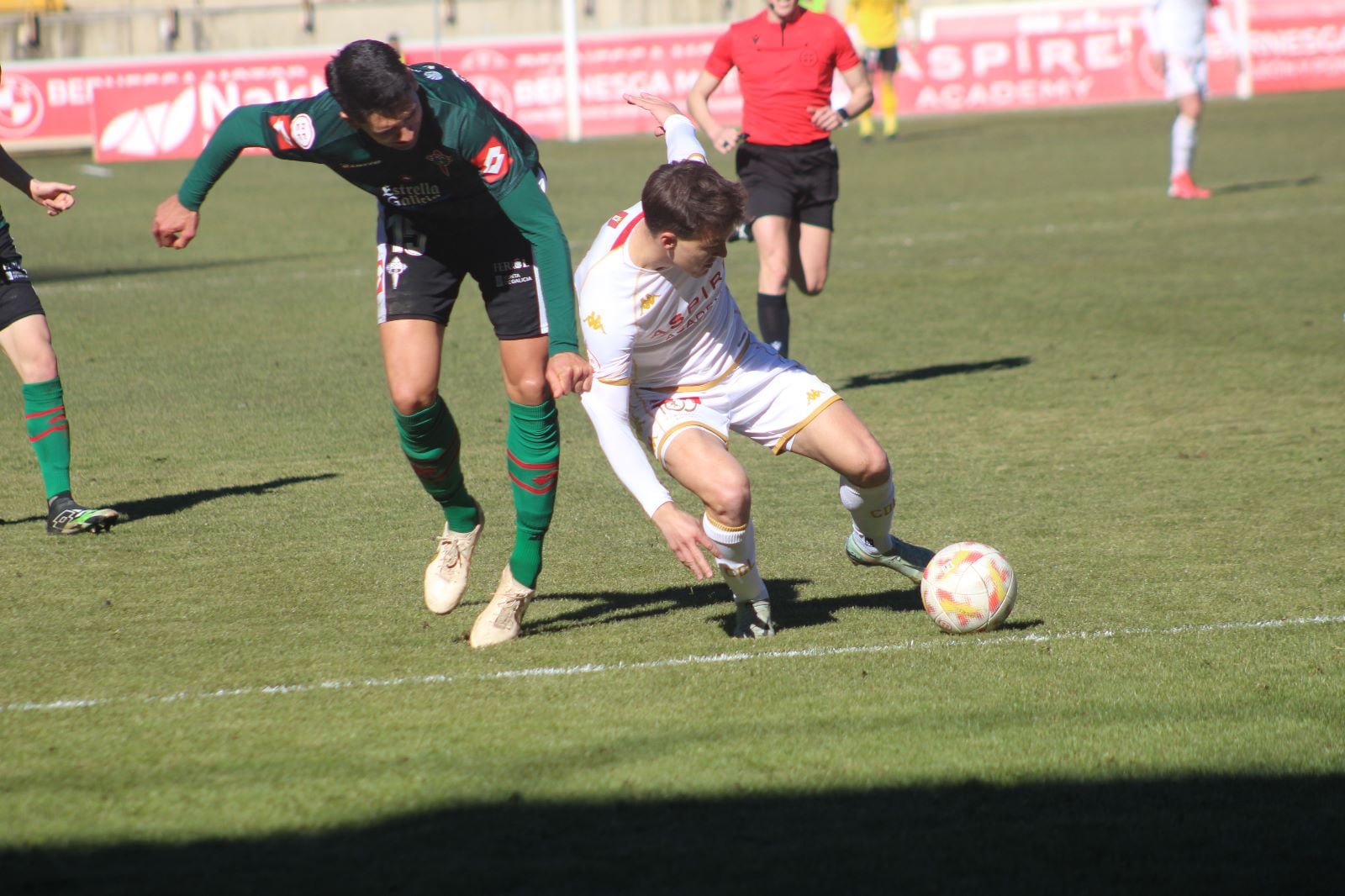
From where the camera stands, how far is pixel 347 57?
4777 mm

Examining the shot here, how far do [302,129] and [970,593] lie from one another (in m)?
2.53

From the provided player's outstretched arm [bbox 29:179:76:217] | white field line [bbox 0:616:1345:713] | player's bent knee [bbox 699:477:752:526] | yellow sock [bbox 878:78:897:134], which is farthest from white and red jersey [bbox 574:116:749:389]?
yellow sock [bbox 878:78:897:134]

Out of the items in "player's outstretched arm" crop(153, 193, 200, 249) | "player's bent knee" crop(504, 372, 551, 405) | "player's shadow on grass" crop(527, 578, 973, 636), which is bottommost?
"player's shadow on grass" crop(527, 578, 973, 636)

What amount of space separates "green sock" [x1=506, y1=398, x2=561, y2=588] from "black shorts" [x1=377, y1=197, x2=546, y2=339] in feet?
0.90

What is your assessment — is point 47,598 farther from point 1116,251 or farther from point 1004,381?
point 1116,251

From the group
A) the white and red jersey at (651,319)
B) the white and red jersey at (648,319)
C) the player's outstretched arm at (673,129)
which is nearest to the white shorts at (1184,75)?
the player's outstretched arm at (673,129)

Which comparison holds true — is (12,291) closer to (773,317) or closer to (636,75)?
(773,317)

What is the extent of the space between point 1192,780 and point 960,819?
0.64 m

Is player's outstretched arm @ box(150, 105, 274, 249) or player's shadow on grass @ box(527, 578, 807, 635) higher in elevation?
player's outstretched arm @ box(150, 105, 274, 249)

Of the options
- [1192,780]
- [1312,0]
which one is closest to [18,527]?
[1192,780]

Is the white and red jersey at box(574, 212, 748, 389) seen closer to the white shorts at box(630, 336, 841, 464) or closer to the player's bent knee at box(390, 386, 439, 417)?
the white shorts at box(630, 336, 841, 464)

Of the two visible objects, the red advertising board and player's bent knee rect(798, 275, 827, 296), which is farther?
the red advertising board

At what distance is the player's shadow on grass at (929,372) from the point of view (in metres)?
10.2

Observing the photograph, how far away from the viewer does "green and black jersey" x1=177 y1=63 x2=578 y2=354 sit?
16.1ft
